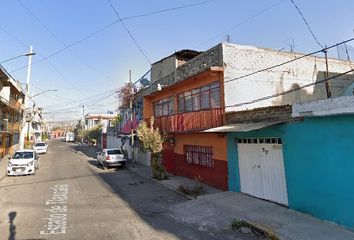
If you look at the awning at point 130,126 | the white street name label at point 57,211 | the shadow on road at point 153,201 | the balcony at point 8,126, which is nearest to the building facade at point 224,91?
the shadow on road at point 153,201

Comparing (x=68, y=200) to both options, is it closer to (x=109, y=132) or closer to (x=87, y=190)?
(x=87, y=190)

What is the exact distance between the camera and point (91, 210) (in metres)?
11.3

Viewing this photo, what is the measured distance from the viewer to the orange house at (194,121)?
14852 mm

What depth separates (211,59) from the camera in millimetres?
15664

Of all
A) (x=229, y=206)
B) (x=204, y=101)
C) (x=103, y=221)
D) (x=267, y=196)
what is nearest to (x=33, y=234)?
(x=103, y=221)

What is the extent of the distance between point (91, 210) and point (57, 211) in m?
1.26

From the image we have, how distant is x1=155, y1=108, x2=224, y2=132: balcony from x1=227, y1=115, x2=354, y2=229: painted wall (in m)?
3.88

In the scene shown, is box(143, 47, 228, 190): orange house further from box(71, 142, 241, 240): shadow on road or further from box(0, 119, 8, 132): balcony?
box(0, 119, 8, 132): balcony

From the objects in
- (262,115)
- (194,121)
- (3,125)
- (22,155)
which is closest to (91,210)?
(194,121)

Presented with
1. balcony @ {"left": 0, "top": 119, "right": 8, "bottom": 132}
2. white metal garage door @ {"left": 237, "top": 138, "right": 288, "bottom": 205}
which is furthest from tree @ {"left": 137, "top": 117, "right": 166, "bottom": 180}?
balcony @ {"left": 0, "top": 119, "right": 8, "bottom": 132}

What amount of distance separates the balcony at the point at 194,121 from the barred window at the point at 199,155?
4.27 feet

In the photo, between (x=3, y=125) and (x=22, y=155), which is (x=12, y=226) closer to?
(x=22, y=155)

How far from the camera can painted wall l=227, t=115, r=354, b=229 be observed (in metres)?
8.38

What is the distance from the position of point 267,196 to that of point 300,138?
2.96 meters
